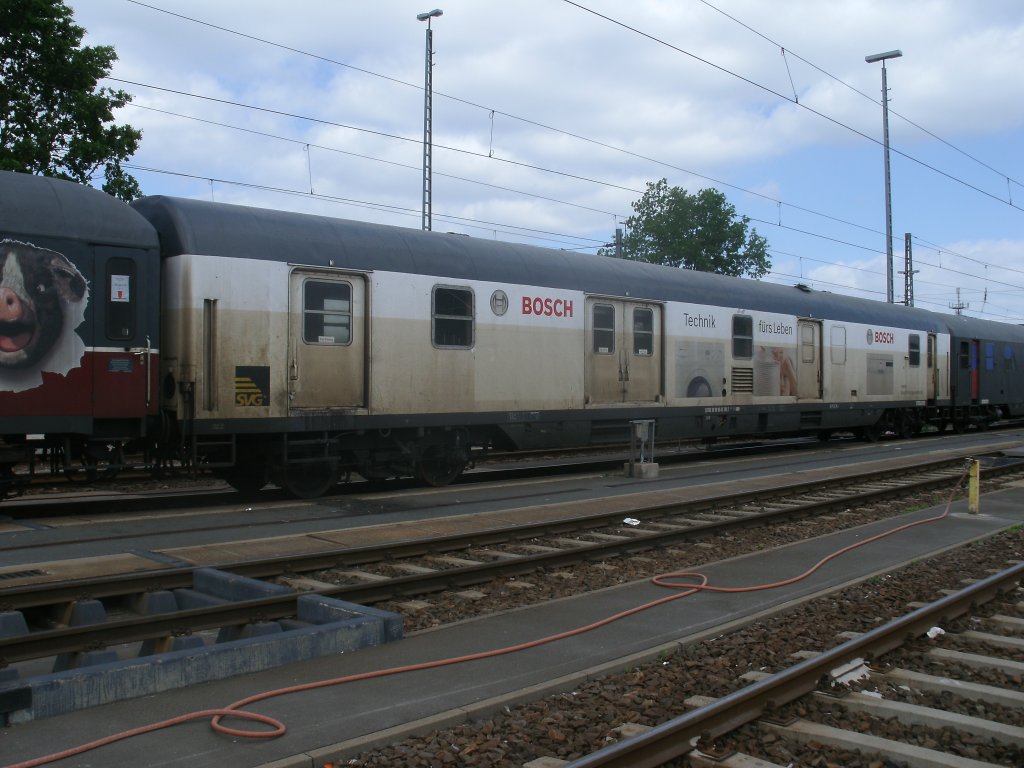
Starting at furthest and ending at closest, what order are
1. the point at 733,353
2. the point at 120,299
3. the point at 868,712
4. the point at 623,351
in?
the point at 733,353 < the point at 623,351 < the point at 120,299 < the point at 868,712

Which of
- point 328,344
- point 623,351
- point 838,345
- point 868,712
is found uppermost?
point 838,345

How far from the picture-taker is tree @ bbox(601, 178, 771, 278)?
49375mm

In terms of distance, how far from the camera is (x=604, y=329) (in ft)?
53.1

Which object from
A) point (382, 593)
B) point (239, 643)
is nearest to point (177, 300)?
point (382, 593)

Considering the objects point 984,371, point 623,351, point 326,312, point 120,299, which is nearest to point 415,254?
point 326,312

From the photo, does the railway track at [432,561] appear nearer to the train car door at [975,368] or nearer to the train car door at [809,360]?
the train car door at [809,360]

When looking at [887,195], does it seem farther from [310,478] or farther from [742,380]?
[310,478]

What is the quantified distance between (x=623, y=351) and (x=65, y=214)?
9.22 metres

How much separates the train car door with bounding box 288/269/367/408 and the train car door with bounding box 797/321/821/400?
11507mm

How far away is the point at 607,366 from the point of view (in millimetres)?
16141

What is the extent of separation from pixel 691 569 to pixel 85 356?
695 centimetres

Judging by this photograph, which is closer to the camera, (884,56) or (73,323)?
(73,323)

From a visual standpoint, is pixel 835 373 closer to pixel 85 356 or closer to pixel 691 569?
pixel 691 569

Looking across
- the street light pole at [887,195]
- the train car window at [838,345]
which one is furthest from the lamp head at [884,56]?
the train car window at [838,345]
